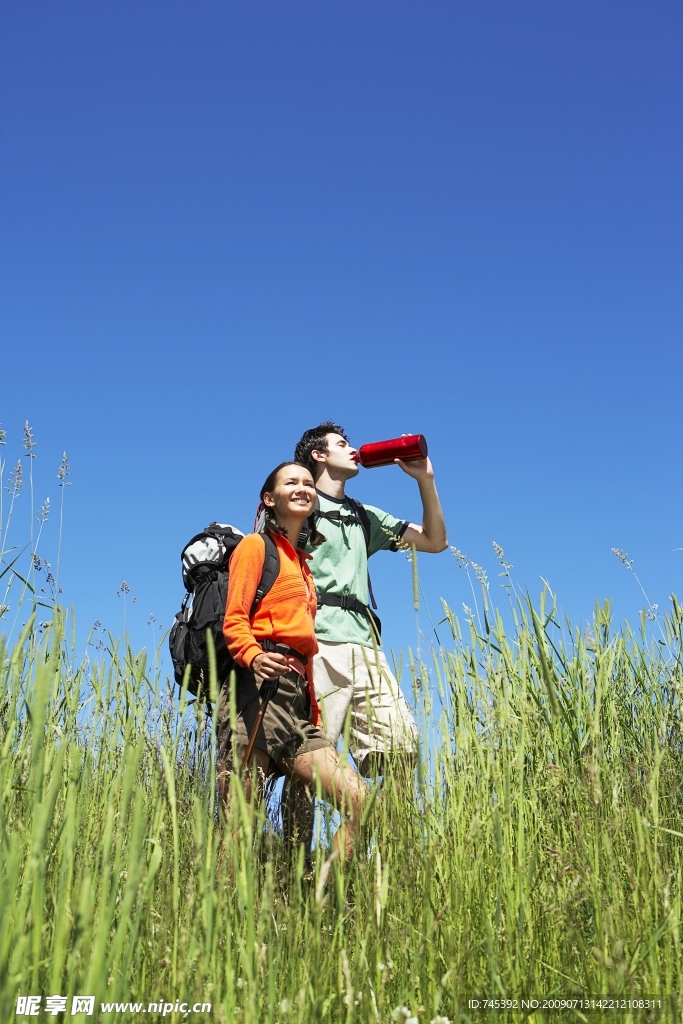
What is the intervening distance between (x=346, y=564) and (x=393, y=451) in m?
0.71

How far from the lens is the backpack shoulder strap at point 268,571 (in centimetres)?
324

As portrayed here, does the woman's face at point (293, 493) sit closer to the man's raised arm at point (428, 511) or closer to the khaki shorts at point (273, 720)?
the khaki shorts at point (273, 720)

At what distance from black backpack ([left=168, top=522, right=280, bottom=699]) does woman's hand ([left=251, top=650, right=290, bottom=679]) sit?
0.77 ft

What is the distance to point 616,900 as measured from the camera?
1616 mm

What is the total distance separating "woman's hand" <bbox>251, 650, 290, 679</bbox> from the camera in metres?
2.97

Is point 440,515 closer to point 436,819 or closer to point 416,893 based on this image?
point 436,819

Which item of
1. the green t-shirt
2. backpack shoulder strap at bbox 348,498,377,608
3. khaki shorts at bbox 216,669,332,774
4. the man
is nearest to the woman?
khaki shorts at bbox 216,669,332,774

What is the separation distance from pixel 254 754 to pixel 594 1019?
1805 mm

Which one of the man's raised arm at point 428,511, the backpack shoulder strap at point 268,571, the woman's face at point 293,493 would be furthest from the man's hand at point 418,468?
the backpack shoulder strap at point 268,571

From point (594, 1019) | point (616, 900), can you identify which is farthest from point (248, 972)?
point (616, 900)

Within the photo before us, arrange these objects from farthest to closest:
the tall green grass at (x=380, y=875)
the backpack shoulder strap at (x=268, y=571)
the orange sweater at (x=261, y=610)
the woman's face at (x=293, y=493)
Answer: the woman's face at (x=293, y=493) → the backpack shoulder strap at (x=268, y=571) → the orange sweater at (x=261, y=610) → the tall green grass at (x=380, y=875)

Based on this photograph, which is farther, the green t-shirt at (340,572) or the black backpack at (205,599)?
the green t-shirt at (340,572)

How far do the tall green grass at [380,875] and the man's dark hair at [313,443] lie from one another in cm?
215

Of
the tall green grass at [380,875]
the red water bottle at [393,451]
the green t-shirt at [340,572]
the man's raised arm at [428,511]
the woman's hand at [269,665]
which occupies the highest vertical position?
the red water bottle at [393,451]
